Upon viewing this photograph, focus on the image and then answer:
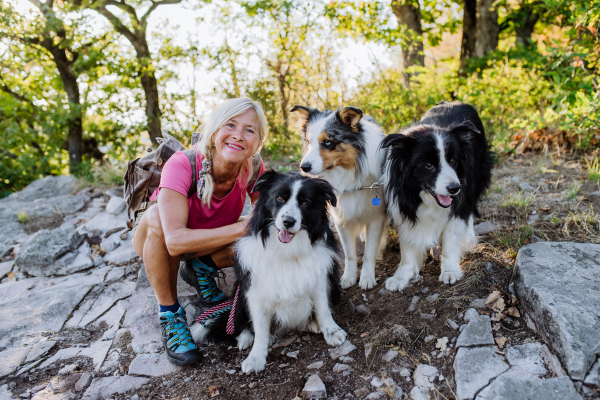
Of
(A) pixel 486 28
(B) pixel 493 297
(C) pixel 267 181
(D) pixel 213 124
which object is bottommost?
(B) pixel 493 297

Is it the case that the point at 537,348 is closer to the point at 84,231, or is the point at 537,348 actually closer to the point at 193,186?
the point at 193,186

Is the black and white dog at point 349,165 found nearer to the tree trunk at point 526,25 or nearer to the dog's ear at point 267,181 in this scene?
the dog's ear at point 267,181

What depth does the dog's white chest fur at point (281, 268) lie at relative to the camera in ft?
8.13

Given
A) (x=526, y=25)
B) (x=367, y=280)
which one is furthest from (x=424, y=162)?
(x=526, y=25)

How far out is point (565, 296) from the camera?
6.93ft

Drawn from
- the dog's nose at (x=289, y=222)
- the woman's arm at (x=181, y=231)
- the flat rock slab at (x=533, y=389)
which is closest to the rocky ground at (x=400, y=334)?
the flat rock slab at (x=533, y=389)

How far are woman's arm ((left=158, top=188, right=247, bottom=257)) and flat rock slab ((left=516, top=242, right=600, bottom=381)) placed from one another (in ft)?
5.98

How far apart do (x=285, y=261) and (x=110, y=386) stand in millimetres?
1413

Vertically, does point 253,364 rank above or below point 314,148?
below

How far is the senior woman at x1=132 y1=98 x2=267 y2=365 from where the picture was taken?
2625 mm

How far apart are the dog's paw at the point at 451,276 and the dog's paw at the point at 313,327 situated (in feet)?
3.32

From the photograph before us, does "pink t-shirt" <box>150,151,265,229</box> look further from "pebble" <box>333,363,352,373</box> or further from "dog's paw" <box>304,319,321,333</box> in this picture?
"pebble" <box>333,363,352,373</box>

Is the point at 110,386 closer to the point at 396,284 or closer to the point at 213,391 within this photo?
the point at 213,391

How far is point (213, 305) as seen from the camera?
3.24 meters
